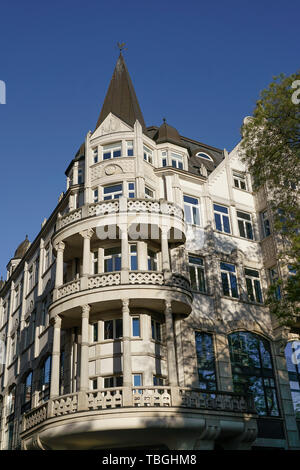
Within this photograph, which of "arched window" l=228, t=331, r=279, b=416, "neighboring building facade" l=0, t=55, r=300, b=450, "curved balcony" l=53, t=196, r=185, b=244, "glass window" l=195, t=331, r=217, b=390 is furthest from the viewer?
"arched window" l=228, t=331, r=279, b=416

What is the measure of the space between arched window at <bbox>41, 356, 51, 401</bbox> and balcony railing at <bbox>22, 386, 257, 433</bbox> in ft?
16.5

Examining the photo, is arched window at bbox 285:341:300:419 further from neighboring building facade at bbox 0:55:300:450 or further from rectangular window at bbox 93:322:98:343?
rectangular window at bbox 93:322:98:343

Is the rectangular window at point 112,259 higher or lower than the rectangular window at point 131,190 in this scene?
lower

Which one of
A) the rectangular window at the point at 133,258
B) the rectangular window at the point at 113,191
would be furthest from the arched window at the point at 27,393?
the rectangular window at the point at 113,191

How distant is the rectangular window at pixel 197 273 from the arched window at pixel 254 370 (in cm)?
314

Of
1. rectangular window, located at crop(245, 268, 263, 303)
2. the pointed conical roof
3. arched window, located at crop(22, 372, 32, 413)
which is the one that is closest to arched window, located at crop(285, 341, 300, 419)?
rectangular window, located at crop(245, 268, 263, 303)

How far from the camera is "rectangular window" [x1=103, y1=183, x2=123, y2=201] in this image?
29891 mm

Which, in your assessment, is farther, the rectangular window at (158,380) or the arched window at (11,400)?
the arched window at (11,400)

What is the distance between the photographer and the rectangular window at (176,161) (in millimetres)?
32656

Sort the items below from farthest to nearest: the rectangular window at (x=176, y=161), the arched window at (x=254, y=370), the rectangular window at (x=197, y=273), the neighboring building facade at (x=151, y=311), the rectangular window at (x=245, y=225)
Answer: the rectangular window at (x=245, y=225) < the rectangular window at (x=176, y=161) < the rectangular window at (x=197, y=273) < the arched window at (x=254, y=370) < the neighboring building facade at (x=151, y=311)

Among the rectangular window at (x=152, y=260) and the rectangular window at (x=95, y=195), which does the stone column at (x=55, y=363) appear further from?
the rectangular window at (x=95, y=195)

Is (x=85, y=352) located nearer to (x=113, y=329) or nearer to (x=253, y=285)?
(x=113, y=329)
